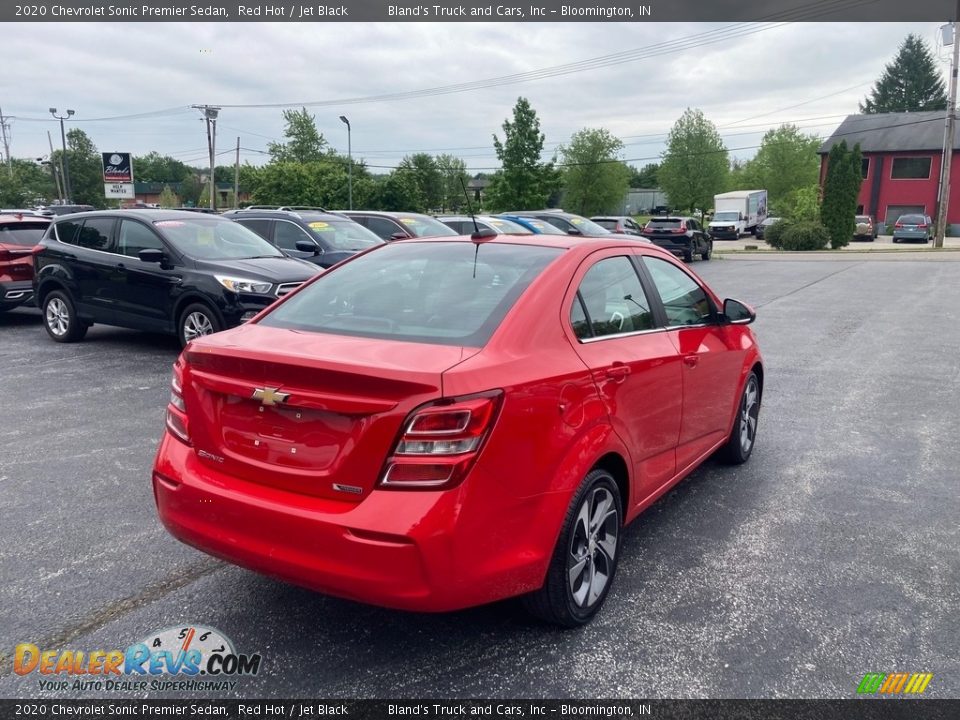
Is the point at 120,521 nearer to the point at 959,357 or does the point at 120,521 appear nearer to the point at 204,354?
the point at 204,354

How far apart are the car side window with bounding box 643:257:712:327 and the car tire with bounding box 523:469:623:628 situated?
130 cm

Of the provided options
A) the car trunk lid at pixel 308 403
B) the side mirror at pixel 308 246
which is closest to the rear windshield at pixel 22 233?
the side mirror at pixel 308 246

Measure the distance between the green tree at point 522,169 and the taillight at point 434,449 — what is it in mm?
65432

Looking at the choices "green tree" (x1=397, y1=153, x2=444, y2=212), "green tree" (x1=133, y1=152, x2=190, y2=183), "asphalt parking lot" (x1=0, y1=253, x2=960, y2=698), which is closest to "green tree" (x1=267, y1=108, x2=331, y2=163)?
"green tree" (x1=397, y1=153, x2=444, y2=212)

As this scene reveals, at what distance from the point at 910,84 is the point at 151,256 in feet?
320

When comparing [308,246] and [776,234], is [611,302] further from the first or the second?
[776,234]

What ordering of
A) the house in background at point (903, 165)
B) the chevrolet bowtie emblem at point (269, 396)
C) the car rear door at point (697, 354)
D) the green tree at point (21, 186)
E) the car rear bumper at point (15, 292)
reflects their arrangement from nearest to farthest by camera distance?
1. the chevrolet bowtie emblem at point (269, 396)
2. the car rear door at point (697, 354)
3. the car rear bumper at point (15, 292)
4. the house in background at point (903, 165)
5. the green tree at point (21, 186)

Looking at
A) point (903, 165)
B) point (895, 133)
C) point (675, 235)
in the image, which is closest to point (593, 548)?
point (675, 235)

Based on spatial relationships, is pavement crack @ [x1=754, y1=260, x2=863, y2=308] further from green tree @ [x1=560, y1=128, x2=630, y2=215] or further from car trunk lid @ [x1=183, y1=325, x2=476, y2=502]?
green tree @ [x1=560, y1=128, x2=630, y2=215]

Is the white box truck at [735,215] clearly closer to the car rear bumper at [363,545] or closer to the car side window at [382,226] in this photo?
the car side window at [382,226]

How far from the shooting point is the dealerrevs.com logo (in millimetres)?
2871

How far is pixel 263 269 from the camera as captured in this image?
888 centimetres

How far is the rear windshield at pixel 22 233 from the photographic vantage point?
38.5ft

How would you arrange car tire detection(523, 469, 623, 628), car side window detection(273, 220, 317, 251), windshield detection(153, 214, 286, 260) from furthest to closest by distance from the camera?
car side window detection(273, 220, 317, 251)
windshield detection(153, 214, 286, 260)
car tire detection(523, 469, 623, 628)
